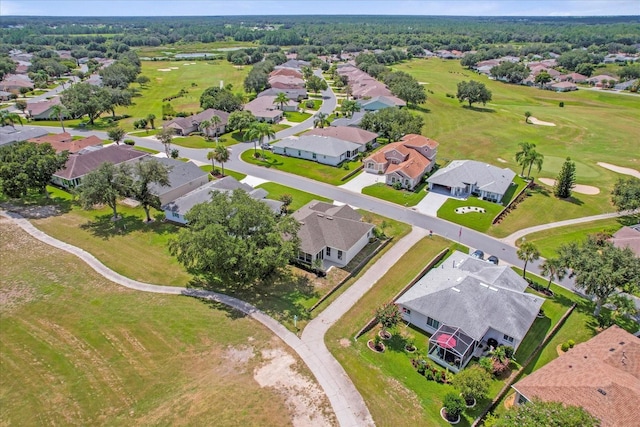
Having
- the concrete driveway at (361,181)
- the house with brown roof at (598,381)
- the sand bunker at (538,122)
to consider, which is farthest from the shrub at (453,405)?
the sand bunker at (538,122)

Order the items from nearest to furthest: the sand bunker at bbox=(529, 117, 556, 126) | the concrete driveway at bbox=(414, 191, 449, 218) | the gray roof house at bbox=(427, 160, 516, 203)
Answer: the concrete driveway at bbox=(414, 191, 449, 218), the gray roof house at bbox=(427, 160, 516, 203), the sand bunker at bbox=(529, 117, 556, 126)

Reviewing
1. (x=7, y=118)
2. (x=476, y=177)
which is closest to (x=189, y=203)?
(x=476, y=177)

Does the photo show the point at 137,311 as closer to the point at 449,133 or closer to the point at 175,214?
Answer: the point at 175,214

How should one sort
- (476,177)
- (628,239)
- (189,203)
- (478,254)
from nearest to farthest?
(478,254)
(628,239)
(189,203)
(476,177)

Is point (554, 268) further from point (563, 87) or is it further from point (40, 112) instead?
point (563, 87)

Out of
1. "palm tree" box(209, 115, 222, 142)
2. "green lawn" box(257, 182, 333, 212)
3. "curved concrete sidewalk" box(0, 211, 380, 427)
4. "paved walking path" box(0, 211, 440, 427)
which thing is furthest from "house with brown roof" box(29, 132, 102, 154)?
"green lawn" box(257, 182, 333, 212)

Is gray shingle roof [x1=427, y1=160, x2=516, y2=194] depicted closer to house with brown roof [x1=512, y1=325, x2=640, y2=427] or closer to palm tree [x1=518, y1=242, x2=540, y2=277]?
palm tree [x1=518, y1=242, x2=540, y2=277]

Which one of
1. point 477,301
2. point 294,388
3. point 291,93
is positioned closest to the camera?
point 294,388
